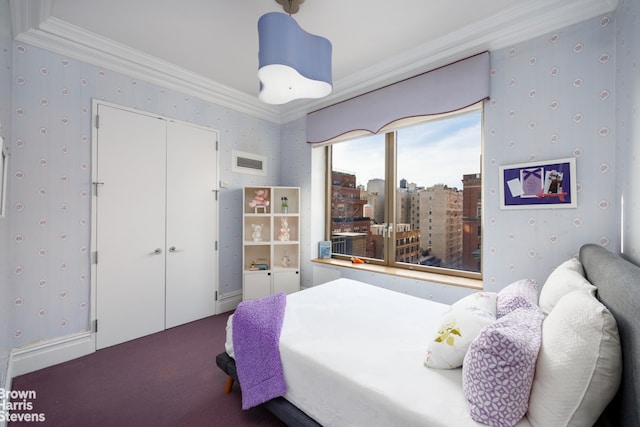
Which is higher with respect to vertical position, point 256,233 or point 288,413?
point 256,233

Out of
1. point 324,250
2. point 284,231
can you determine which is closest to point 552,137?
point 324,250

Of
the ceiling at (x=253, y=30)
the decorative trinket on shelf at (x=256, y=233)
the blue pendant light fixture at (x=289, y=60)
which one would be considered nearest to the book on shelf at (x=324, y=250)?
the decorative trinket on shelf at (x=256, y=233)

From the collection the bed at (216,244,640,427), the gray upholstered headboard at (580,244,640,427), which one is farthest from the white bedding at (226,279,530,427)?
the gray upholstered headboard at (580,244,640,427)

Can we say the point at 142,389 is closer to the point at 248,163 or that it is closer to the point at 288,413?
the point at 288,413

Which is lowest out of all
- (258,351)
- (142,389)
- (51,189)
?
(142,389)

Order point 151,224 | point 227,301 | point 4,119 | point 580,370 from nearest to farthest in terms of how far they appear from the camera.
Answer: point 580,370 → point 4,119 → point 151,224 → point 227,301

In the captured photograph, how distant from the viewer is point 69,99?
2443 mm

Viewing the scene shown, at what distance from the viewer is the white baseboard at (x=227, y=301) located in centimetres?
352

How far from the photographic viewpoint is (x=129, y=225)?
2.77m

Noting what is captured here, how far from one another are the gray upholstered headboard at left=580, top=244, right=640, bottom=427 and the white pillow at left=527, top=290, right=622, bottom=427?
32 millimetres

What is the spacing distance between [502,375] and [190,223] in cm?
→ 317

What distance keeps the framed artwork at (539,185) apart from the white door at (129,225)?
3340mm

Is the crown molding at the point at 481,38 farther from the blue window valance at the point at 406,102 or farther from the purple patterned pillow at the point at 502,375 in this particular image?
the purple patterned pillow at the point at 502,375

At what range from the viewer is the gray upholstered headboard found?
31.0 inches
